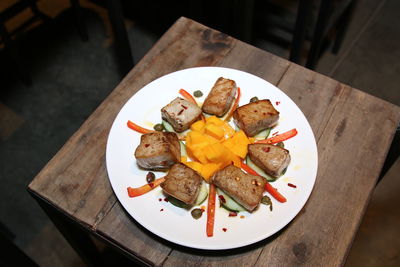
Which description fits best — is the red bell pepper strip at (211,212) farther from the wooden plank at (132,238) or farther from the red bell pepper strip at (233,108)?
the red bell pepper strip at (233,108)

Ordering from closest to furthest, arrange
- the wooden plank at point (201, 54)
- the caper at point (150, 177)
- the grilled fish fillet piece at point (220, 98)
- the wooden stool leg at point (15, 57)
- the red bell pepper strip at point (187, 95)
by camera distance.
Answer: the caper at point (150, 177), the grilled fish fillet piece at point (220, 98), the red bell pepper strip at point (187, 95), the wooden plank at point (201, 54), the wooden stool leg at point (15, 57)

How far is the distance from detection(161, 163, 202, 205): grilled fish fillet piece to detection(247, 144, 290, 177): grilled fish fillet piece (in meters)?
0.22

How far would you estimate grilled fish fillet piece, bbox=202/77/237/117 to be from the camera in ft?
5.01

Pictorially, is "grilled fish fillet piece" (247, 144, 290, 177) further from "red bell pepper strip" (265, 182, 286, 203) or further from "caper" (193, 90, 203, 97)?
"caper" (193, 90, 203, 97)

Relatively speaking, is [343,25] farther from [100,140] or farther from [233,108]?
[100,140]

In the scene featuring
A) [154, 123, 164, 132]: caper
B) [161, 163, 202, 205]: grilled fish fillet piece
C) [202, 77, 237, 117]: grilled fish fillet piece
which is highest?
[202, 77, 237, 117]: grilled fish fillet piece

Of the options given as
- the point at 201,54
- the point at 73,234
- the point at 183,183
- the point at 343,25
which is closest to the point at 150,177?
Answer: the point at 183,183

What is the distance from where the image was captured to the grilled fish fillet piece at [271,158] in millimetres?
1363

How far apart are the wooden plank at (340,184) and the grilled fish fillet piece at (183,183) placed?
32cm

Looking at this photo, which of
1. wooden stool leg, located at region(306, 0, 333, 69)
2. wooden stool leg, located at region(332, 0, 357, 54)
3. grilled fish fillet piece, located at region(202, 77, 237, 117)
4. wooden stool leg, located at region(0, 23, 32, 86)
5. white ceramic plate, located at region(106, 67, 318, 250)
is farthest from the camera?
wooden stool leg, located at region(332, 0, 357, 54)

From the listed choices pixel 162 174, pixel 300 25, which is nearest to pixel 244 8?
pixel 300 25

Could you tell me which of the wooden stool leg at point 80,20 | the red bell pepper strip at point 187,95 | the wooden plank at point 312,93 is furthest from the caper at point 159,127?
the wooden stool leg at point 80,20

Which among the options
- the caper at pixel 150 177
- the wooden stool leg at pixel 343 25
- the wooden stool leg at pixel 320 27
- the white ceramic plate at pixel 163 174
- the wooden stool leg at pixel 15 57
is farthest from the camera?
the wooden stool leg at pixel 343 25

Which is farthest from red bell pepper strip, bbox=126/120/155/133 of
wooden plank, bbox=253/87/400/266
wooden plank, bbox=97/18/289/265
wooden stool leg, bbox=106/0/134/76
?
wooden stool leg, bbox=106/0/134/76
